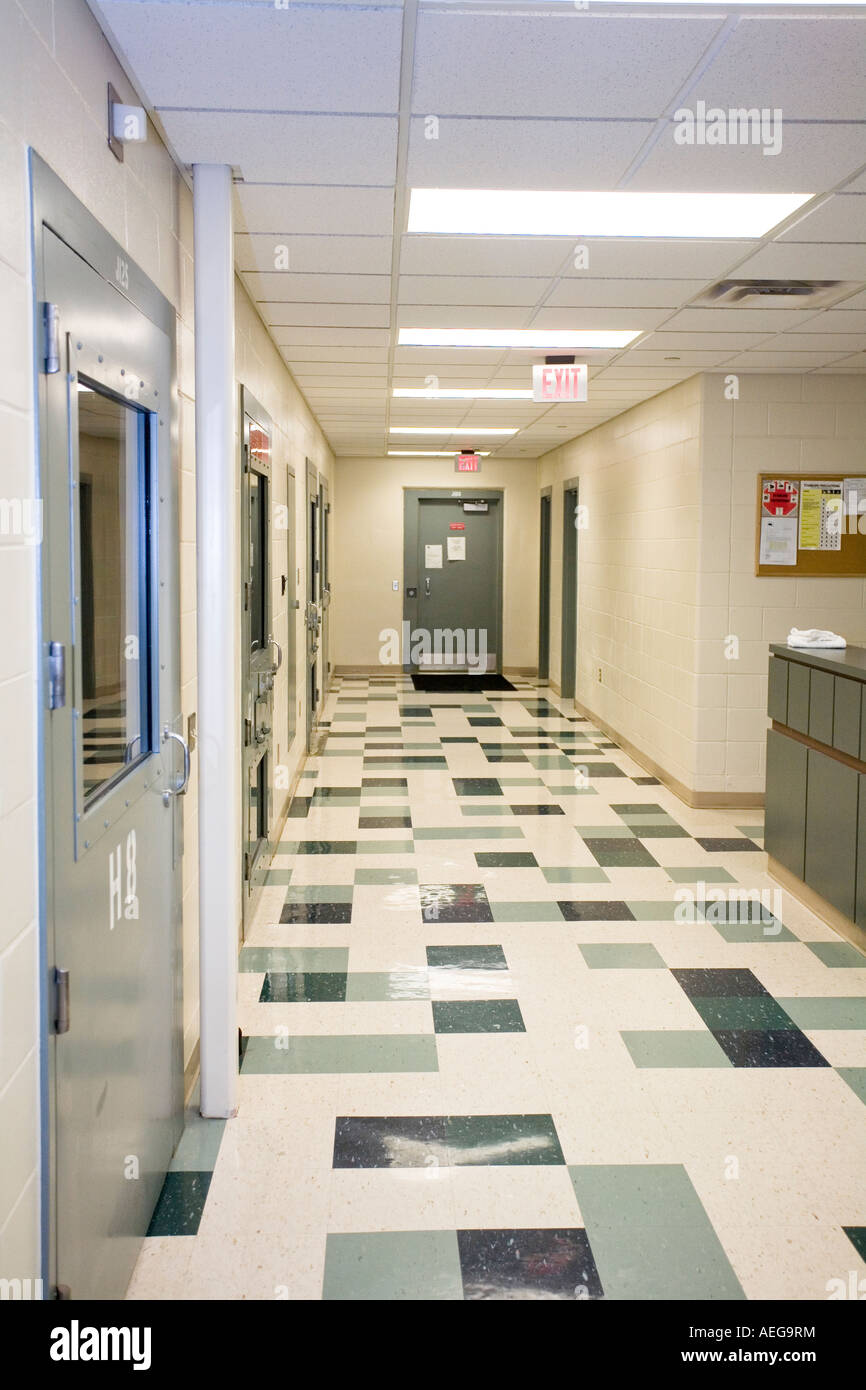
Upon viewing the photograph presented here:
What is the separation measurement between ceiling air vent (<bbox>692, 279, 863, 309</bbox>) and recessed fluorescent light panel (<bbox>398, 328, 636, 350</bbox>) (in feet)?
2.25

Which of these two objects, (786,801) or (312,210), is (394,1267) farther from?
(786,801)

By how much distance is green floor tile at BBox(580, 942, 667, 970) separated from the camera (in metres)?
4.11

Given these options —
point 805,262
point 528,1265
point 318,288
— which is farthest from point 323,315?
point 528,1265

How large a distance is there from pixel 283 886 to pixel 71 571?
3.35 m

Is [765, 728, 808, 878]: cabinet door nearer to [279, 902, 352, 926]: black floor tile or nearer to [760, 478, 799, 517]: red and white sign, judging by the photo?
[760, 478, 799, 517]: red and white sign

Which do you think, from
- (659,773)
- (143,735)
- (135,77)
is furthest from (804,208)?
(659,773)

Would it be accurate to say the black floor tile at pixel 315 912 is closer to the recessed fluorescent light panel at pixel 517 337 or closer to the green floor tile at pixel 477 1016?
the green floor tile at pixel 477 1016

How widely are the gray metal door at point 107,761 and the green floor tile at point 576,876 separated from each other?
259cm

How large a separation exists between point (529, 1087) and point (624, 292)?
10.1 ft

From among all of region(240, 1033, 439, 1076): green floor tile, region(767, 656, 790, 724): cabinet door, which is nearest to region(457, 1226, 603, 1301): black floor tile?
region(240, 1033, 439, 1076): green floor tile

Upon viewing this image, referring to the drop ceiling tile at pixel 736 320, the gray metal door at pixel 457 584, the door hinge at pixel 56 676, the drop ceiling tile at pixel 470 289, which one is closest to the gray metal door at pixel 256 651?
the drop ceiling tile at pixel 470 289

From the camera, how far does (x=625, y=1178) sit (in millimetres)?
2717

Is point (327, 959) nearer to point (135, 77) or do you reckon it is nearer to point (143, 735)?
point (143, 735)

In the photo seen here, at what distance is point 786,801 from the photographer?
16.9ft
